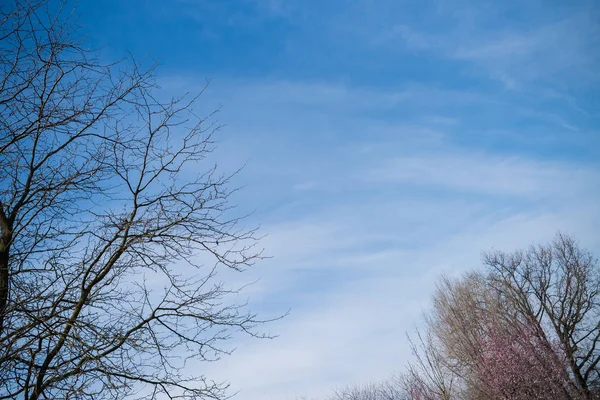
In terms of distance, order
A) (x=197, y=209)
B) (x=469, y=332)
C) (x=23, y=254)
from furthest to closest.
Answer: (x=469, y=332) < (x=197, y=209) < (x=23, y=254)

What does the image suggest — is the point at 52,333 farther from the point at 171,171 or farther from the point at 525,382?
the point at 525,382

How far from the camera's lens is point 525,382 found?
34.4 feet

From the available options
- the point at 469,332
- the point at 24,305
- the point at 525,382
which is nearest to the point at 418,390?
the point at 525,382

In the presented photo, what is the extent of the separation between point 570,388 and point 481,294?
1214 centimetres

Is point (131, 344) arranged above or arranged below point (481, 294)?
below

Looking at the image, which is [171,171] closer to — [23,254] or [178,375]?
[23,254]

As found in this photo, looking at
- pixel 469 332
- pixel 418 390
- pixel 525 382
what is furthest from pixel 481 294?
pixel 525 382

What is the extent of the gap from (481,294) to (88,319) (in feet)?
78.0

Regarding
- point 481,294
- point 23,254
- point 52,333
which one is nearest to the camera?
point 52,333

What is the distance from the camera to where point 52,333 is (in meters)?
3.01

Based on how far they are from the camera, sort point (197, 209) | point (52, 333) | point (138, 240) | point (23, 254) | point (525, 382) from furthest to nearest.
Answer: point (525, 382) < point (197, 209) < point (138, 240) < point (23, 254) < point (52, 333)

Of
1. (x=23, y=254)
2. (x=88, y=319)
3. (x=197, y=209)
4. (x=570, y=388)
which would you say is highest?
(x=197, y=209)

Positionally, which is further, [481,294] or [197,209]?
[481,294]

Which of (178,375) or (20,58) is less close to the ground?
(20,58)
